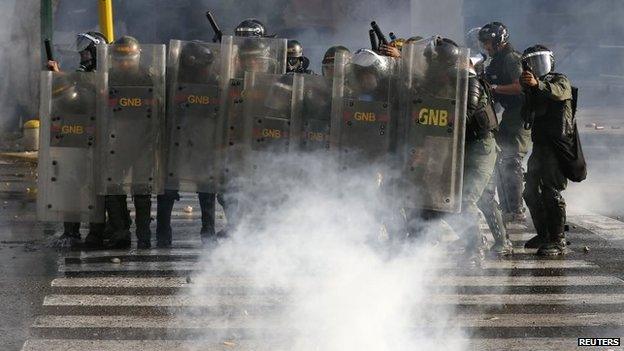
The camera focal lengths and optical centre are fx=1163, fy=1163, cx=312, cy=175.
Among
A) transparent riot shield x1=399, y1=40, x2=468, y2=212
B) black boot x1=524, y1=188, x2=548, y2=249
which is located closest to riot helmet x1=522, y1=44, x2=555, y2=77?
black boot x1=524, y1=188, x2=548, y2=249

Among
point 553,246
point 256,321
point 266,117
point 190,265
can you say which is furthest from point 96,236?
point 553,246

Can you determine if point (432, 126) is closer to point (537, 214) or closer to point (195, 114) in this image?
point (537, 214)

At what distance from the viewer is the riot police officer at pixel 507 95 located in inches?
392

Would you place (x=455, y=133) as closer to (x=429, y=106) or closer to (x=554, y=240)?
(x=429, y=106)

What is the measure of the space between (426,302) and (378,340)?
1189 mm

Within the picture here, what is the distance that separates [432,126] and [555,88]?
1103 mm

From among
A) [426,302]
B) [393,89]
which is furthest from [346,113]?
[426,302]

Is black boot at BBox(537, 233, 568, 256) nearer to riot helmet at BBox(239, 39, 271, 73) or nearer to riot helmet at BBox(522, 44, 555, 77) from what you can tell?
riot helmet at BBox(522, 44, 555, 77)

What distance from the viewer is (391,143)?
319 inches

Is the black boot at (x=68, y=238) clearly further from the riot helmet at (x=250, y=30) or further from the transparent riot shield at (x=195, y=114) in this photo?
the riot helmet at (x=250, y=30)

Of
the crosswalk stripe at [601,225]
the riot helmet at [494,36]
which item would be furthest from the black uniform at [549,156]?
the riot helmet at [494,36]

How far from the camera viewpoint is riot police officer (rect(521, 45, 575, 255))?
28.0ft

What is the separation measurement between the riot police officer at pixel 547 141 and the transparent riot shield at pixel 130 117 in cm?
269

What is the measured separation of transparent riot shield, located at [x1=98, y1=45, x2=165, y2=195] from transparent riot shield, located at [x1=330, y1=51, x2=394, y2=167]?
1316 mm
